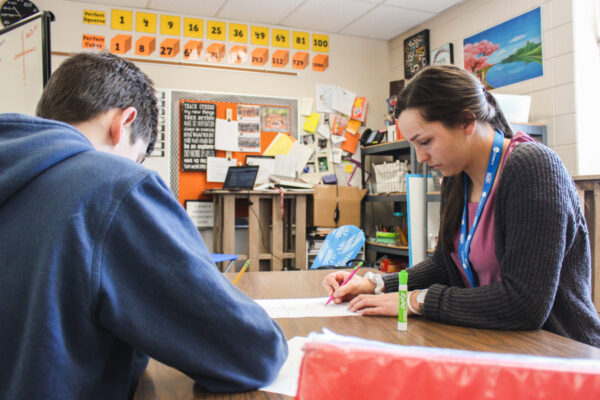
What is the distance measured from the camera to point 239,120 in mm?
4078

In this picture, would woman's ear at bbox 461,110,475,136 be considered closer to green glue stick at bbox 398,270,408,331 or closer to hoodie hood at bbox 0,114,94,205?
green glue stick at bbox 398,270,408,331

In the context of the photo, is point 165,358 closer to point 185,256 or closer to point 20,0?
point 185,256

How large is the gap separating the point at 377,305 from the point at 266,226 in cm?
304

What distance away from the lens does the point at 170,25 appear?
389 centimetres

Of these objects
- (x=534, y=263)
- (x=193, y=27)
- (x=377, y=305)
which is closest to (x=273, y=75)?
(x=193, y=27)

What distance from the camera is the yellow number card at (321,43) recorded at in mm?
4352

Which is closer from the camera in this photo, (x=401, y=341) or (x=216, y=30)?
(x=401, y=341)

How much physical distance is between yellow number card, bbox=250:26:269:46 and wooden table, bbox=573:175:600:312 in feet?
9.59

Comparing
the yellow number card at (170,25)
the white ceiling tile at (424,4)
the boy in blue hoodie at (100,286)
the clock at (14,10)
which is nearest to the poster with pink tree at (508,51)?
the white ceiling tile at (424,4)

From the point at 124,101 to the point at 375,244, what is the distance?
3.35 metres

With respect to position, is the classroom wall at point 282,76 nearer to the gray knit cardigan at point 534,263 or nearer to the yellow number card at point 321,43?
the yellow number card at point 321,43

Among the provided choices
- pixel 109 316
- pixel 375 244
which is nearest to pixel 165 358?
pixel 109 316

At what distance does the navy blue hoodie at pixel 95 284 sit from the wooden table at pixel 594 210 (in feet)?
7.63

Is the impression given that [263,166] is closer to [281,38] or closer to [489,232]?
[281,38]
